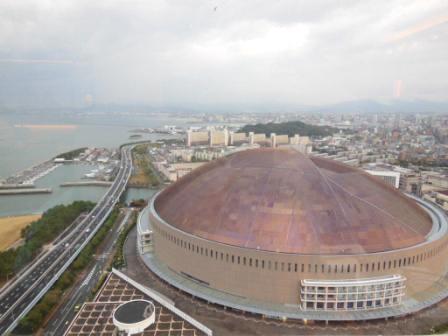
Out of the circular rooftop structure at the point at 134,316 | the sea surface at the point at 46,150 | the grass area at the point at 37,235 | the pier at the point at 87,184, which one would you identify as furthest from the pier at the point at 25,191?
the circular rooftop structure at the point at 134,316

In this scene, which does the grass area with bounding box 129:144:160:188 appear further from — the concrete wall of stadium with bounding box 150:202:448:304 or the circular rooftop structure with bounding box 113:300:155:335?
the circular rooftop structure with bounding box 113:300:155:335

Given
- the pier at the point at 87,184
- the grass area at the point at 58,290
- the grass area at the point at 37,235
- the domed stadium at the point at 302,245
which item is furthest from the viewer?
the pier at the point at 87,184

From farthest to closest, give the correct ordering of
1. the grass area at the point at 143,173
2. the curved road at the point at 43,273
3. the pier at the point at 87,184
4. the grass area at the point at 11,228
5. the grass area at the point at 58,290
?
Answer: the pier at the point at 87,184 < the grass area at the point at 143,173 < the grass area at the point at 11,228 < the curved road at the point at 43,273 < the grass area at the point at 58,290

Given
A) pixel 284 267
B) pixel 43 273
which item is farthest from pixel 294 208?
pixel 43 273

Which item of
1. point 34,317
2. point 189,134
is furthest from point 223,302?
point 189,134

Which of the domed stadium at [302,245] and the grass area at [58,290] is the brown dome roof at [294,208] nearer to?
the domed stadium at [302,245]

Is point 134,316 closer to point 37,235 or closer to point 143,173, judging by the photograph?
point 37,235

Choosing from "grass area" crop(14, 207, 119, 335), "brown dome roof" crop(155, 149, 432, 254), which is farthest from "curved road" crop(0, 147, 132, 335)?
"brown dome roof" crop(155, 149, 432, 254)
